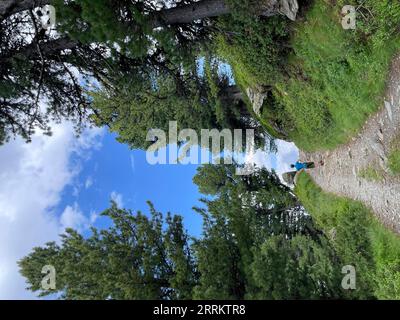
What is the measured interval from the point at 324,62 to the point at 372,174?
4.74 meters

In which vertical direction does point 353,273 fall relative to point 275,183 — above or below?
below

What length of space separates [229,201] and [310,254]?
8.79 metres

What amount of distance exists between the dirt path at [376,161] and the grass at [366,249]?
0.46m

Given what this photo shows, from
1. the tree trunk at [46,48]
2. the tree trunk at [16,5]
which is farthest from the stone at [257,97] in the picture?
the tree trunk at [16,5]

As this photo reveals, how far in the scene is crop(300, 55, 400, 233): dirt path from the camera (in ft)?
51.1

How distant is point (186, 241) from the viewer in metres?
15.4

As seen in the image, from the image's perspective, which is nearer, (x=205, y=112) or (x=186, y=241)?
(x=186, y=241)

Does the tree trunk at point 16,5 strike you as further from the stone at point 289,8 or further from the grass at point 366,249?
the grass at point 366,249

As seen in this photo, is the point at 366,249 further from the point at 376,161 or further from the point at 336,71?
the point at 336,71

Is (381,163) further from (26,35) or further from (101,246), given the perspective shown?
(26,35)

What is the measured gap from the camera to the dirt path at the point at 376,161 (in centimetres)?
1559

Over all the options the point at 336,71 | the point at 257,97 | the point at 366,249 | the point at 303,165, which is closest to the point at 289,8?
the point at 336,71

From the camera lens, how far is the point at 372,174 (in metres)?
18.1

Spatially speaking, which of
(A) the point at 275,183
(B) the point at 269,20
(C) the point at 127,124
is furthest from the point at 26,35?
(A) the point at 275,183
